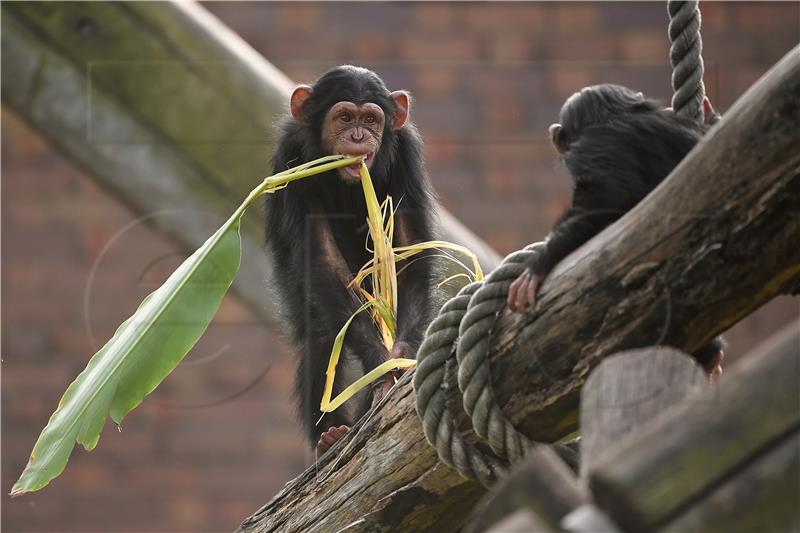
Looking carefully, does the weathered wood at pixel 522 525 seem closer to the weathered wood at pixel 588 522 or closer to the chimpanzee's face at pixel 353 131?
the weathered wood at pixel 588 522

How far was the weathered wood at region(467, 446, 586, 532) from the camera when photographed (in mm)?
1023

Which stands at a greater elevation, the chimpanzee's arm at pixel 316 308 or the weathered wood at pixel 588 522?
the chimpanzee's arm at pixel 316 308

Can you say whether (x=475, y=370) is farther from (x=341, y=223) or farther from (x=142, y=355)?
(x=341, y=223)

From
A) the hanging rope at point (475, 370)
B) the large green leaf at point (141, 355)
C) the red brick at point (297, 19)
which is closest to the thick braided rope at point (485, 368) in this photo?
the hanging rope at point (475, 370)

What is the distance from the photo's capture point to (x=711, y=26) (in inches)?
174

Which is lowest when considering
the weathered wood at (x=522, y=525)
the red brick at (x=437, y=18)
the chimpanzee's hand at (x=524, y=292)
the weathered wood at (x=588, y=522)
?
the weathered wood at (x=588, y=522)

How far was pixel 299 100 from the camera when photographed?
101 inches

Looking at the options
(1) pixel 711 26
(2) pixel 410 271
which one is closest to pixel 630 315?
(2) pixel 410 271

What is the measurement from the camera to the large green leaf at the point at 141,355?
5.88 ft

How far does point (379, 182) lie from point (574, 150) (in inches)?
36.9

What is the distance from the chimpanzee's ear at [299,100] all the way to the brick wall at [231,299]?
1.13 meters

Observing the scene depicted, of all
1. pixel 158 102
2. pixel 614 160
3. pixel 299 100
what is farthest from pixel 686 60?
pixel 158 102

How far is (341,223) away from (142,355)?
717mm

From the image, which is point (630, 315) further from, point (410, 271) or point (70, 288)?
point (70, 288)
